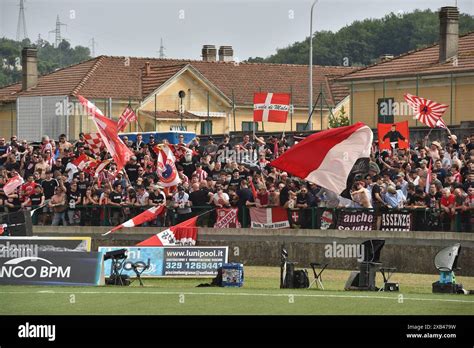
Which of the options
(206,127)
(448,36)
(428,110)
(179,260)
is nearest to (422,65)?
(448,36)

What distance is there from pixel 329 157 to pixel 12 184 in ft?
42.0

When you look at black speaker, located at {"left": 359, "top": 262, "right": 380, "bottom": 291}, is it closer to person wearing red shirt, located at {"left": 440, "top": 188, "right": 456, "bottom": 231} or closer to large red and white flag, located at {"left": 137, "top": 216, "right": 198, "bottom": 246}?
person wearing red shirt, located at {"left": 440, "top": 188, "right": 456, "bottom": 231}

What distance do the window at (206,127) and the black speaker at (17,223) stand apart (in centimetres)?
2972

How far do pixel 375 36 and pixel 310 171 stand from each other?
3600 centimetres

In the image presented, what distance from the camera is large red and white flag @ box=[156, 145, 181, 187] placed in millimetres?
35500

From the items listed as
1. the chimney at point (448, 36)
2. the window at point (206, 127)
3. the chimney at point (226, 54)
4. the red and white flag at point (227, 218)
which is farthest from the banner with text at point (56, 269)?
the chimney at point (226, 54)

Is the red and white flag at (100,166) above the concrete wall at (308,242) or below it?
above

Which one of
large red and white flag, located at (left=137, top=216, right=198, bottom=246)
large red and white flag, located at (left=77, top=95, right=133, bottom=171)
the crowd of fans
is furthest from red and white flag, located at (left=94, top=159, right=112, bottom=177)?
large red and white flag, located at (left=137, top=216, right=198, bottom=246)

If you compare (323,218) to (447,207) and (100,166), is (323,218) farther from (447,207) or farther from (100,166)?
(100,166)

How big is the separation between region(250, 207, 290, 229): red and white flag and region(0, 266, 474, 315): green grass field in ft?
22.8

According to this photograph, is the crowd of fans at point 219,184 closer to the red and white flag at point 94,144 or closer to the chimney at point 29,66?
the red and white flag at point 94,144

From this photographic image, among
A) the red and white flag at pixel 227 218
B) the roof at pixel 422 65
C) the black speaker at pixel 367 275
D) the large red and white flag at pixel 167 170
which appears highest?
the roof at pixel 422 65

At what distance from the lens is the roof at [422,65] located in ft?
155

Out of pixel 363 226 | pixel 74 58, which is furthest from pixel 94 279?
pixel 74 58
